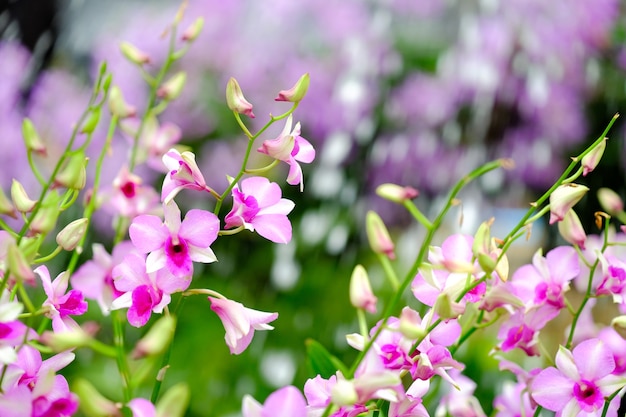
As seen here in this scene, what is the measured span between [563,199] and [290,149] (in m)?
0.11

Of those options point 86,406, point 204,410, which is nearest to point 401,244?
point 204,410

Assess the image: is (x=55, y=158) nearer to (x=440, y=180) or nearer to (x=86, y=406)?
(x=440, y=180)

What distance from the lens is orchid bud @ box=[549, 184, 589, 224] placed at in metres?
0.31

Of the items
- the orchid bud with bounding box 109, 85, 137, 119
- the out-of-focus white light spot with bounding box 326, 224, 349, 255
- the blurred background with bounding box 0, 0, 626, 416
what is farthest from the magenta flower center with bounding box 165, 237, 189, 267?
the out-of-focus white light spot with bounding box 326, 224, 349, 255

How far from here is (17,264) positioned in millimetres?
232

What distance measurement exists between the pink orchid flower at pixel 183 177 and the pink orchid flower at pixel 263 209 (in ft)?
0.06

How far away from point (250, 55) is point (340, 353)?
1.94 ft

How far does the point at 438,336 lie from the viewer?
309 mm

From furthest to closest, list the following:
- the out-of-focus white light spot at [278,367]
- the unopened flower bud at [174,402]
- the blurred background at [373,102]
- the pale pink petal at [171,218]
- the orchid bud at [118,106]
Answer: the blurred background at [373,102] < the out-of-focus white light spot at [278,367] < the orchid bud at [118,106] < the pale pink petal at [171,218] < the unopened flower bud at [174,402]

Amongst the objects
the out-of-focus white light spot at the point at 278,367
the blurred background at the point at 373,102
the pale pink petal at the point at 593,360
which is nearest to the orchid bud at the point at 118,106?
the pale pink petal at the point at 593,360

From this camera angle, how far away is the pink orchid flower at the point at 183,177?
0.30 metres

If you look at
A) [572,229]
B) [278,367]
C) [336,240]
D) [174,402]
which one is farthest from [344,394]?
[336,240]

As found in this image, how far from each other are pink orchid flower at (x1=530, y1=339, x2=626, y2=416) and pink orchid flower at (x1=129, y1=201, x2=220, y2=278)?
0.14 meters

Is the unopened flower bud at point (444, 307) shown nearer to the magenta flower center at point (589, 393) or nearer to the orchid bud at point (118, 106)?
the magenta flower center at point (589, 393)
